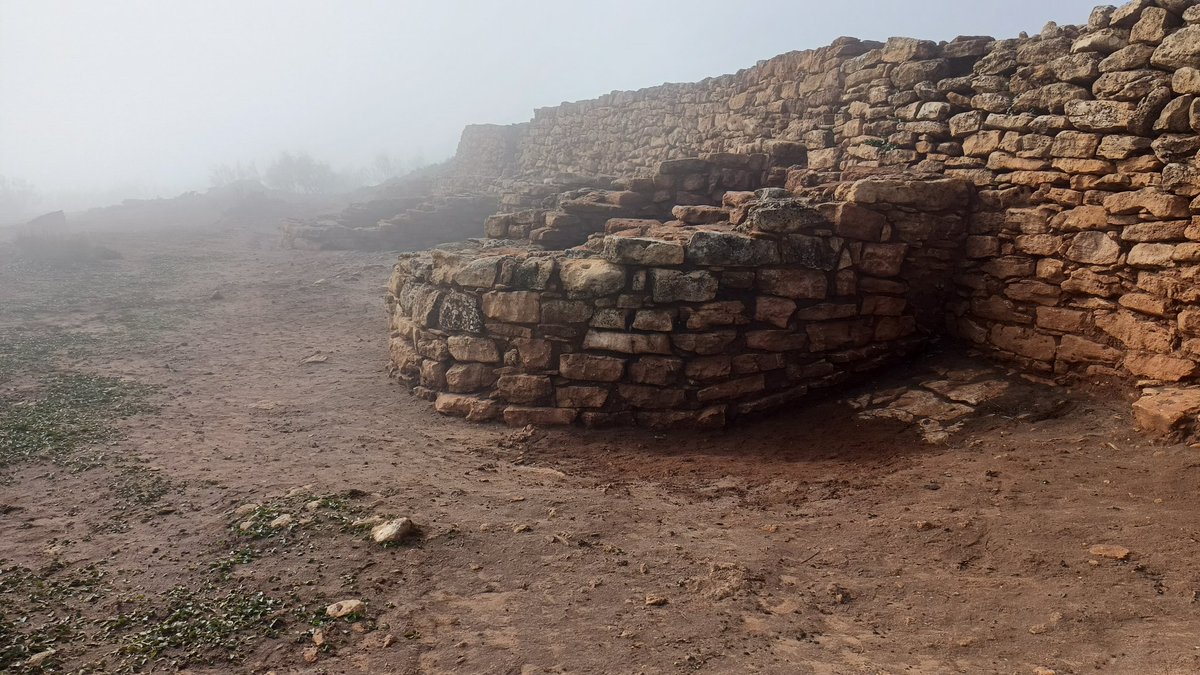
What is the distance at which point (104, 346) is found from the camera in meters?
10.9

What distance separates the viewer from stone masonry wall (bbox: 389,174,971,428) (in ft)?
23.0

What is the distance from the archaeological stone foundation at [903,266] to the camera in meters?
5.91

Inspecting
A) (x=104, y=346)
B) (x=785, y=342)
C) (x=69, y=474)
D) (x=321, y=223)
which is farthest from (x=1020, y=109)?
(x=321, y=223)

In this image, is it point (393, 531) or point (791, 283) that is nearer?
point (393, 531)

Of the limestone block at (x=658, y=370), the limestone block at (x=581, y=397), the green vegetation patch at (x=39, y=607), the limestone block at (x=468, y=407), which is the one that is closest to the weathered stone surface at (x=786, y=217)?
the limestone block at (x=658, y=370)

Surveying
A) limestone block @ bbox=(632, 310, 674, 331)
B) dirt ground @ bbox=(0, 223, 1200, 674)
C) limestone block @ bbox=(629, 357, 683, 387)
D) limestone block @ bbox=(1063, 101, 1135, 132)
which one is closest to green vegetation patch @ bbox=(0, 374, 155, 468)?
dirt ground @ bbox=(0, 223, 1200, 674)

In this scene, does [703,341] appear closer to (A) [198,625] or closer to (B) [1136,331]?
(B) [1136,331]

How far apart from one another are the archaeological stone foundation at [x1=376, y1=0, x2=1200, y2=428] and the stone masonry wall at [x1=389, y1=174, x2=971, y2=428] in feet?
0.07

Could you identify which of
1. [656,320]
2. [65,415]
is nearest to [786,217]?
[656,320]

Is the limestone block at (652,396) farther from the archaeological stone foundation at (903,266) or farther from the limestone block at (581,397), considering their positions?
the limestone block at (581,397)

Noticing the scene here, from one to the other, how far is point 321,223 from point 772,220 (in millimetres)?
20606

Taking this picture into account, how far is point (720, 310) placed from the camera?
6980 millimetres

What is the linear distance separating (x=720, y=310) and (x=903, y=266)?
79.0 inches

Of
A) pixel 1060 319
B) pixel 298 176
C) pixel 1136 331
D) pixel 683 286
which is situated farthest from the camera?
pixel 298 176
